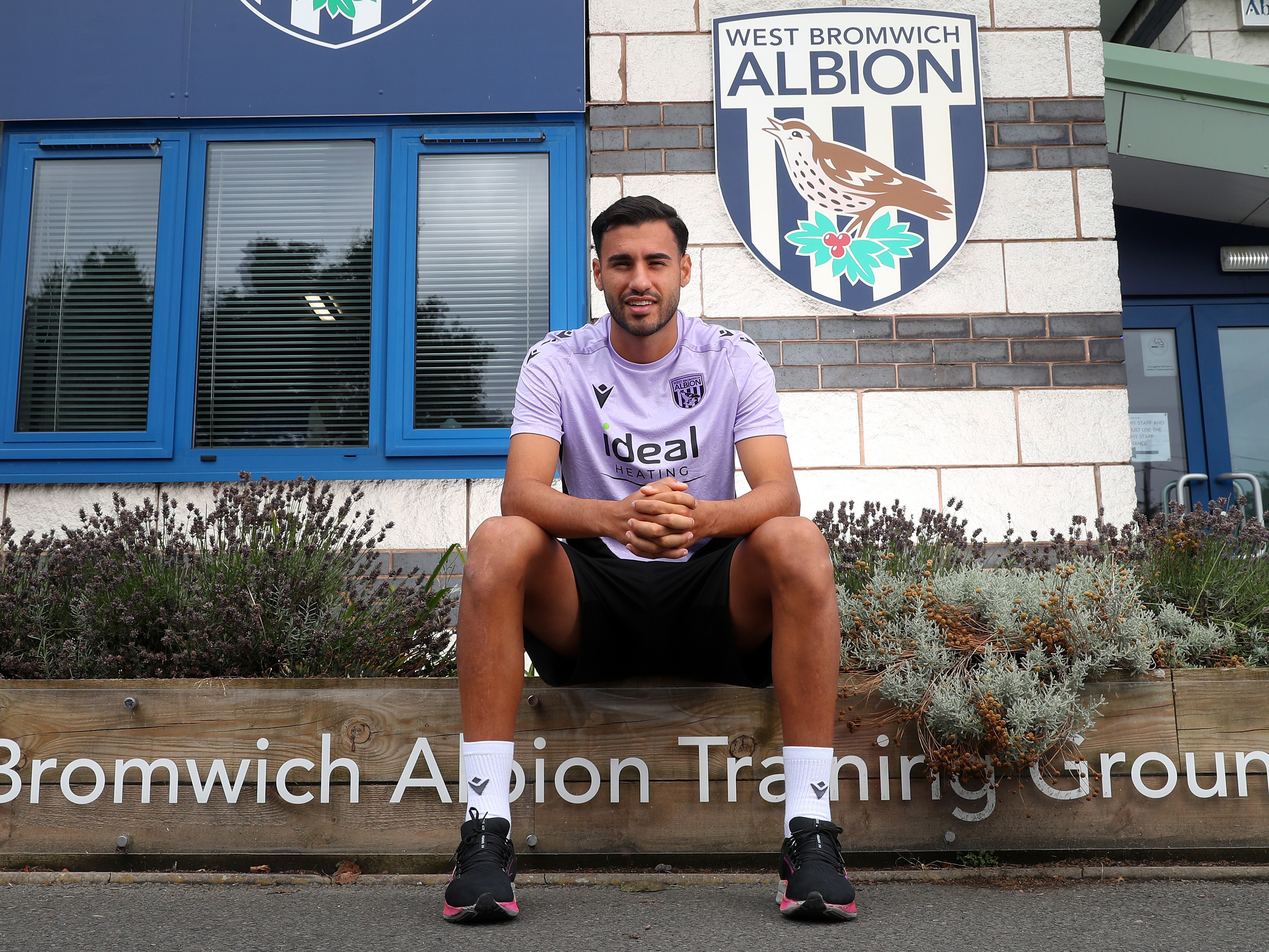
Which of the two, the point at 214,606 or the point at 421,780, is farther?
the point at 214,606

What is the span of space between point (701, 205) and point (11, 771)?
341 cm

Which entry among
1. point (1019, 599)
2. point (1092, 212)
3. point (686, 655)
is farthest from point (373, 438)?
point (1092, 212)

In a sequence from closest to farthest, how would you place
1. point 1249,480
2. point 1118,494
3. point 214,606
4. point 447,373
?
point 214,606 < point 1118,494 < point 447,373 < point 1249,480

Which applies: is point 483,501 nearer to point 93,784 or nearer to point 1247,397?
point 93,784

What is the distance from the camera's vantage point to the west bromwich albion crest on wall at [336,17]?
15.6 ft

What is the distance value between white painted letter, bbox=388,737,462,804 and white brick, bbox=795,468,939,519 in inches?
94.9

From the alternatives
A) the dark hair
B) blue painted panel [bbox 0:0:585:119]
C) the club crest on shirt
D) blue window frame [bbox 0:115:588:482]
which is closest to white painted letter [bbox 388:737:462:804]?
the club crest on shirt

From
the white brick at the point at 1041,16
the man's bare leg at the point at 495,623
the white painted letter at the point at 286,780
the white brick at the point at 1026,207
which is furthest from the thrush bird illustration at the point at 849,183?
the white painted letter at the point at 286,780

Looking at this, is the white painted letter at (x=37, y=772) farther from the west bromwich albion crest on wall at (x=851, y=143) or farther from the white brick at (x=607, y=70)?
the white brick at (x=607, y=70)

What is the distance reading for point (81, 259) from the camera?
4.78 meters

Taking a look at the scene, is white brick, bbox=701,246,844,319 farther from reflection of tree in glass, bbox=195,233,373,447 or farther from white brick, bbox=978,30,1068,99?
reflection of tree in glass, bbox=195,233,373,447

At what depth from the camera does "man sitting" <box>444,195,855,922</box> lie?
2025 mm

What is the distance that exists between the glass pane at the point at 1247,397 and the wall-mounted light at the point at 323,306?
5.03m

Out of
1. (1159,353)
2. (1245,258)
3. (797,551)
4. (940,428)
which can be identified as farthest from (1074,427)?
(797,551)
